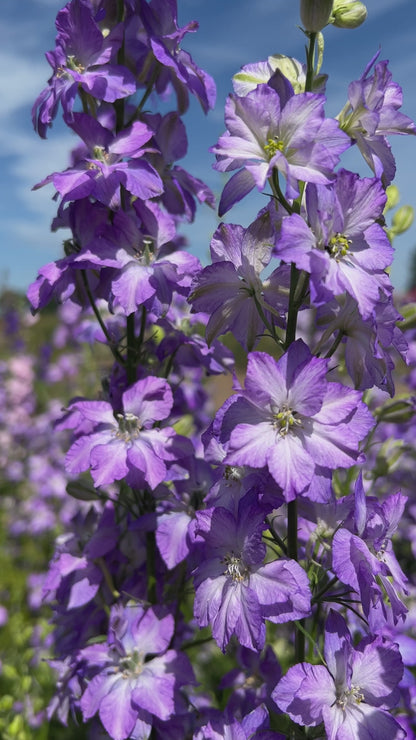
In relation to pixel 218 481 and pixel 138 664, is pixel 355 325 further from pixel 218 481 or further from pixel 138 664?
pixel 138 664

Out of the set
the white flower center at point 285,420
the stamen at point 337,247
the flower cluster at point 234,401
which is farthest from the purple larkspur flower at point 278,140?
the white flower center at point 285,420

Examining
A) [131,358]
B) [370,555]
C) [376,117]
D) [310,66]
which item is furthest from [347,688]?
[310,66]

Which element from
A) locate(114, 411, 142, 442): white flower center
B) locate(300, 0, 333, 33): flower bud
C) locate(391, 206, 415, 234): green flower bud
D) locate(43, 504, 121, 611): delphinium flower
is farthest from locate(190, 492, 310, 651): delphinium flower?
locate(391, 206, 415, 234): green flower bud

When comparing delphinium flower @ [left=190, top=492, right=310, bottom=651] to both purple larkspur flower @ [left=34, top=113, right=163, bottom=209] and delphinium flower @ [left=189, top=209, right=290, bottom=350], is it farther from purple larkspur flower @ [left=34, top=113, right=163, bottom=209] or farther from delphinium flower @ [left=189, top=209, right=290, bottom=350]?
purple larkspur flower @ [left=34, top=113, right=163, bottom=209]

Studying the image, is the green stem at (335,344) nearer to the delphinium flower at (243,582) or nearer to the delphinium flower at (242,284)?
the delphinium flower at (242,284)

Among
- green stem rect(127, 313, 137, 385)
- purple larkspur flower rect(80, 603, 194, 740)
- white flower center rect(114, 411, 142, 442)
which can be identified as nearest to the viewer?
purple larkspur flower rect(80, 603, 194, 740)

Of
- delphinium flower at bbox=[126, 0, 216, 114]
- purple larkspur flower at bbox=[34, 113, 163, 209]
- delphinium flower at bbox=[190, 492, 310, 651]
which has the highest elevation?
delphinium flower at bbox=[126, 0, 216, 114]

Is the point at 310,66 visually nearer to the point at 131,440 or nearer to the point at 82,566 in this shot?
the point at 131,440

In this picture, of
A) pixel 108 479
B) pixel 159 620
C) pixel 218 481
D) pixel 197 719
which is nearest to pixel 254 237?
pixel 218 481
